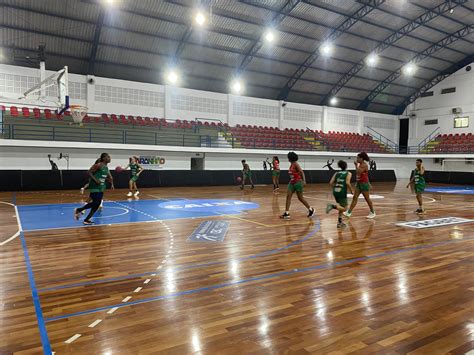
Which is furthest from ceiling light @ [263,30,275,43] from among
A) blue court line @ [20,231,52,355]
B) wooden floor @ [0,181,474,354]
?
blue court line @ [20,231,52,355]

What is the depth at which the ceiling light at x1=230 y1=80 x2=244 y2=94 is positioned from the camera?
26094 millimetres

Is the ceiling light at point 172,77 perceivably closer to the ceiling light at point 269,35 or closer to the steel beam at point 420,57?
the ceiling light at point 269,35

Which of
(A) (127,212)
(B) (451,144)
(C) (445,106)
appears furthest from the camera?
(C) (445,106)

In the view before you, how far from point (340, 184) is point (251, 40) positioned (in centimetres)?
1746

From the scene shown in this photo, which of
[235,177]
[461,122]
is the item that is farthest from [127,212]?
[461,122]

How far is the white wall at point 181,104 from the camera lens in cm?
1992

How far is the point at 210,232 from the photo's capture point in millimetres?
7902

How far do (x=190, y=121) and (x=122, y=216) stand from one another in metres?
15.8

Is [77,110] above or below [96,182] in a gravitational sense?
above

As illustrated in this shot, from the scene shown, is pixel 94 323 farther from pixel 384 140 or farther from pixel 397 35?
pixel 384 140

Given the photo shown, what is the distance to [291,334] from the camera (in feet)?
10.5

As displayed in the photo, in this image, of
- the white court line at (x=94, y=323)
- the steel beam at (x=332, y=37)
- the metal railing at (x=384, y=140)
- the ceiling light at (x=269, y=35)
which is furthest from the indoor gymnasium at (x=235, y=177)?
the ceiling light at (x=269, y=35)

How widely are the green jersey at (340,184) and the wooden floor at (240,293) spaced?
126 cm

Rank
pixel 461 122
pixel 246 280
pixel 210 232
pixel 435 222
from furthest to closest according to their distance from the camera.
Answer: pixel 461 122
pixel 435 222
pixel 210 232
pixel 246 280
